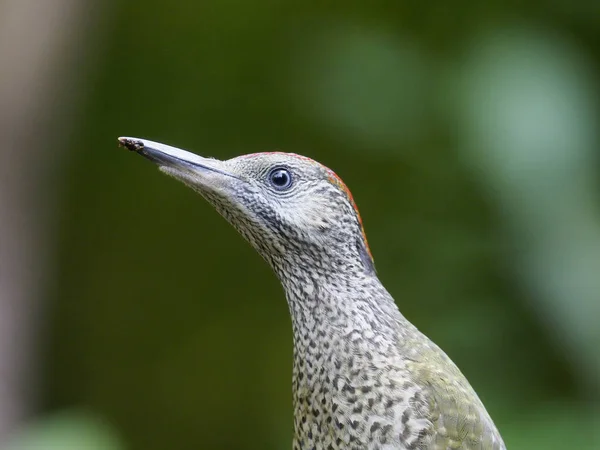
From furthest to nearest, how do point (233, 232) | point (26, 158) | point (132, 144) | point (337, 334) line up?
point (233, 232)
point (26, 158)
point (337, 334)
point (132, 144)

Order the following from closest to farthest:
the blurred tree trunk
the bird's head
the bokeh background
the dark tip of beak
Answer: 1. the dark tip of beak
2. the bird's head
3. the bokeh background
4. the blurred tree trunk

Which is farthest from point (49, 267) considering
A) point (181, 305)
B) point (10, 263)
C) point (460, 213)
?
point (460, 213)

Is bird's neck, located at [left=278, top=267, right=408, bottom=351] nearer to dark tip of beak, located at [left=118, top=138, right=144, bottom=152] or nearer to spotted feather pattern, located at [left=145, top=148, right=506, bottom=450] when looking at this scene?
spotted feather pattern, located at [left=145, top=148, right=506, bottom=450]

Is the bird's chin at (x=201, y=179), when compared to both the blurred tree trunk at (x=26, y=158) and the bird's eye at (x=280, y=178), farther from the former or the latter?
the blurred tree trunk at (x=26, y=158)

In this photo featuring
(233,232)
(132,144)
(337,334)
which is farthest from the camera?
(233,232)

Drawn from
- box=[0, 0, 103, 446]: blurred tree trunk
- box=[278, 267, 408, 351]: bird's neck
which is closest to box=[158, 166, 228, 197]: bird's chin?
box=[278, 267, 408, 351]: bird's neck

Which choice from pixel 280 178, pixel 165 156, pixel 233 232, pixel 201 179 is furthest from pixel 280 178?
pixel 233 232

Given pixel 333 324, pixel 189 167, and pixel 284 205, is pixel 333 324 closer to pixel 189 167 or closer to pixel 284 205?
pixel 284 205
